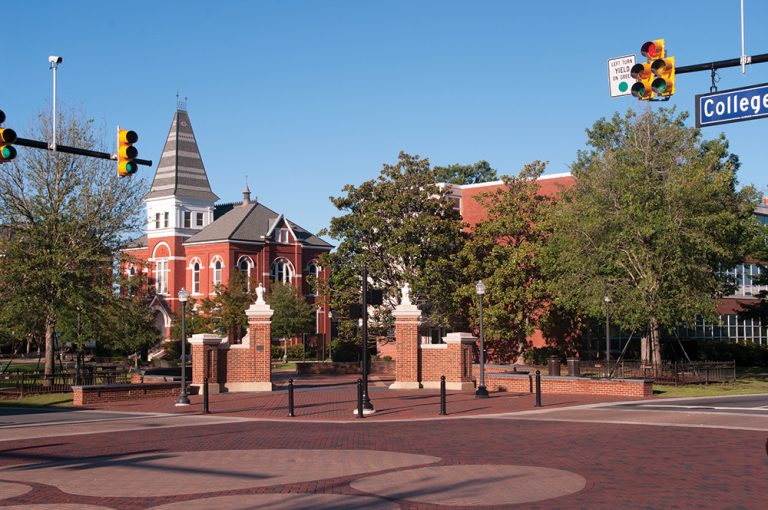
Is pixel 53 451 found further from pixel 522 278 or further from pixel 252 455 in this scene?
pixel 522 278

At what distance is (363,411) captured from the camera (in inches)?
886

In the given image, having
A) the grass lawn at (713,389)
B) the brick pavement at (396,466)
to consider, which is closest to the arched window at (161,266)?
the grass lawn at (713,389)

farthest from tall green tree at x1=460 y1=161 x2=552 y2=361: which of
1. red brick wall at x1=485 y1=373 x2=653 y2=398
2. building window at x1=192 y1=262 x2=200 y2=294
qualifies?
building window at x1=192 y1=262 x2=200 y2=294

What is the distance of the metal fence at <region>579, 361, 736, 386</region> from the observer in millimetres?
33875

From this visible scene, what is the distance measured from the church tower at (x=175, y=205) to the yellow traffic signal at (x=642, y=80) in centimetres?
6772

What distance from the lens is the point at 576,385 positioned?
96.2 ft

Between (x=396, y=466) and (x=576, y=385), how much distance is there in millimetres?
17679

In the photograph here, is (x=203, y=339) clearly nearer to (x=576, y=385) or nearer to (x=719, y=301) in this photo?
(x=576, y=385)

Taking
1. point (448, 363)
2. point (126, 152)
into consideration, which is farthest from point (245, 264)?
point (126, 152)

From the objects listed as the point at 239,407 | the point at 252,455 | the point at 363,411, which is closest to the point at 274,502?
the point at 252,455

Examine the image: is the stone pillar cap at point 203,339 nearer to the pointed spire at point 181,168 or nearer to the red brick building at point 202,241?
the red brick building at point 202,241

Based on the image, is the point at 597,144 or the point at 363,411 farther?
the point at 597,144

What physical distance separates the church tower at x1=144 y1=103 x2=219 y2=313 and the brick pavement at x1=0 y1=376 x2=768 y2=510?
2396 inches

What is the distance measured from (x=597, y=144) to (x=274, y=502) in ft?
167
